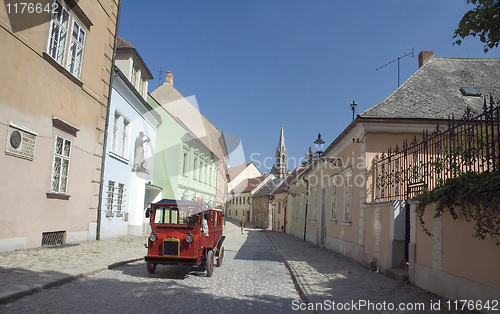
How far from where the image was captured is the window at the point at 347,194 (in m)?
13.9

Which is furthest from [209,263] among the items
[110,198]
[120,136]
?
[120,136]

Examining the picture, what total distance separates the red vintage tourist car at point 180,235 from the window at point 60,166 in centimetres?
451

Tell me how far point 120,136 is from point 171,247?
418 inches

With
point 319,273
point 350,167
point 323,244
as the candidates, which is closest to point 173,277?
point 319,273

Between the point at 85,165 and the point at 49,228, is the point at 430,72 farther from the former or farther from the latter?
the point at 49,228

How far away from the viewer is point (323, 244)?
61.0 ft

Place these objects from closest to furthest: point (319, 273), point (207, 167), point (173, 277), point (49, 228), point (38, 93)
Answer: point (173, 277) → point (319, 273) → point (38, 93) → point (49, 228) → point (207, 167)

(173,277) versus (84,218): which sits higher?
(84,218)

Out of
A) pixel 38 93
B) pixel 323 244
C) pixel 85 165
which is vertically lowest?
pixel 323 244

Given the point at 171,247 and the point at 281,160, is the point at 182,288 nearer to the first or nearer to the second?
the point at 171,247

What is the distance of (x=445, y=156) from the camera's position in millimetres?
7043

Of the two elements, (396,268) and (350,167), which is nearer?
(396,268)

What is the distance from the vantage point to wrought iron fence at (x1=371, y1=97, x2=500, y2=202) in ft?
19.2

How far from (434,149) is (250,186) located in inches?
2802
